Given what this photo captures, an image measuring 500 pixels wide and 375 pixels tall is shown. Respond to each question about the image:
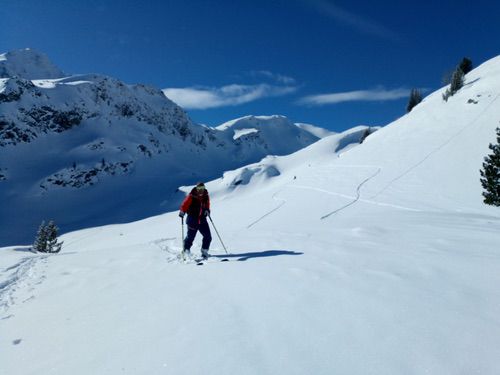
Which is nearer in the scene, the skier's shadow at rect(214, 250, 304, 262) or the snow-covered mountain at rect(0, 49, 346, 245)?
the skier's shadow at rect(214, 250, 304, 262)

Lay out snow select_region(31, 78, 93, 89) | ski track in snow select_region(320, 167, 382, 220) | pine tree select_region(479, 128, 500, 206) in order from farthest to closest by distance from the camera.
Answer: snow select_region(31, 78, 93, 89), pine tree select_region(479, 128, 500, 206), ski track in snow select_region(320, 167, 382, 220)

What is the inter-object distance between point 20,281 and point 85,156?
13703cm

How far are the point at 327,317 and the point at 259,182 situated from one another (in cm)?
7356

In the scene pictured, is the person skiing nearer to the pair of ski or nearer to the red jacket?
the red jacket

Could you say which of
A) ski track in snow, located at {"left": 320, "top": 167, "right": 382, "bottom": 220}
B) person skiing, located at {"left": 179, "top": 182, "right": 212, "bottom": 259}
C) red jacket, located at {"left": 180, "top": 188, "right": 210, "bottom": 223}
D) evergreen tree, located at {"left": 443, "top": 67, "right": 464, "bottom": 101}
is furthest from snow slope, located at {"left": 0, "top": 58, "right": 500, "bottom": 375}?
evergreen tree, located at {"left": 443, "top": 67, "right": 464, "bottom": 101}

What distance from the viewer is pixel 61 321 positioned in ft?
16.4

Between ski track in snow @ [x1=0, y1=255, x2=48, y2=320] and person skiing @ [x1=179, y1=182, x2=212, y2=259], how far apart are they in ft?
12.4

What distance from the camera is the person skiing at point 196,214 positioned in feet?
30.8

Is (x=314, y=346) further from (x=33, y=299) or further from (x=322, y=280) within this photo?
(x=33, y=299)

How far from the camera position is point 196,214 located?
9.54 m

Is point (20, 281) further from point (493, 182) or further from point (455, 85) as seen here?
point (455, 85)

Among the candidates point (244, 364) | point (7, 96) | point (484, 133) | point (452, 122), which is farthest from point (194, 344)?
point (7, 96)

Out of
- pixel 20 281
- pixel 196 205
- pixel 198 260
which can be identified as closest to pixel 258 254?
pixel 198 260

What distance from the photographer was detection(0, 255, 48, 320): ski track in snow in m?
6.38
